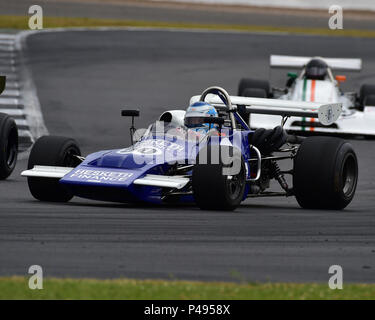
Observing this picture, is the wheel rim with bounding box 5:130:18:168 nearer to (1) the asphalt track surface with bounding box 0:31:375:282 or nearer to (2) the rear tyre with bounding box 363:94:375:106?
(1) the asphalt track surface with bounding box 0:31:375:282

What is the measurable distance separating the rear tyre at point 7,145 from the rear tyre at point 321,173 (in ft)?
12.2

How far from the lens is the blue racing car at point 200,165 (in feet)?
37.7

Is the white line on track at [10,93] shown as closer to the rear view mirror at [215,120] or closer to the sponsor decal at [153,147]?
the sponsor decal at [153,147]

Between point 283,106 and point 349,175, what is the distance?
1.39 metres

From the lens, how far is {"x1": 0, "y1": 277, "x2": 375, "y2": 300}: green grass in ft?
24.2

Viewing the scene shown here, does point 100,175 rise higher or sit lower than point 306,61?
lower

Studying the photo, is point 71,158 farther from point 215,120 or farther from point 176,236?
point 176,236

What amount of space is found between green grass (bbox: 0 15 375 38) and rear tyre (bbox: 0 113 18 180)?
22987 millimetres

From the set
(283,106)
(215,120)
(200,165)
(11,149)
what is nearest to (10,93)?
(11,149)

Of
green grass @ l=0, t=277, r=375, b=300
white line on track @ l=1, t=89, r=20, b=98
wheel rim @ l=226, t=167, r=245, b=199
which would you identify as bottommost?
green grass @ l=0, t=277, r=375, b=300

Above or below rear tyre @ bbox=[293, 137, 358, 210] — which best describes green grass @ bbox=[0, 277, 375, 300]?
below

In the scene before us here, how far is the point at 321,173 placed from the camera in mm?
12422

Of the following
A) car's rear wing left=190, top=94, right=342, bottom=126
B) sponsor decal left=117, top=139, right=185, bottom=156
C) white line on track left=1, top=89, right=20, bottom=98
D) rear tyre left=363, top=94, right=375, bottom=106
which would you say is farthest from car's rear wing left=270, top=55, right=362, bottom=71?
sponsor decal left=117, top=139, right=185, bottom=156
